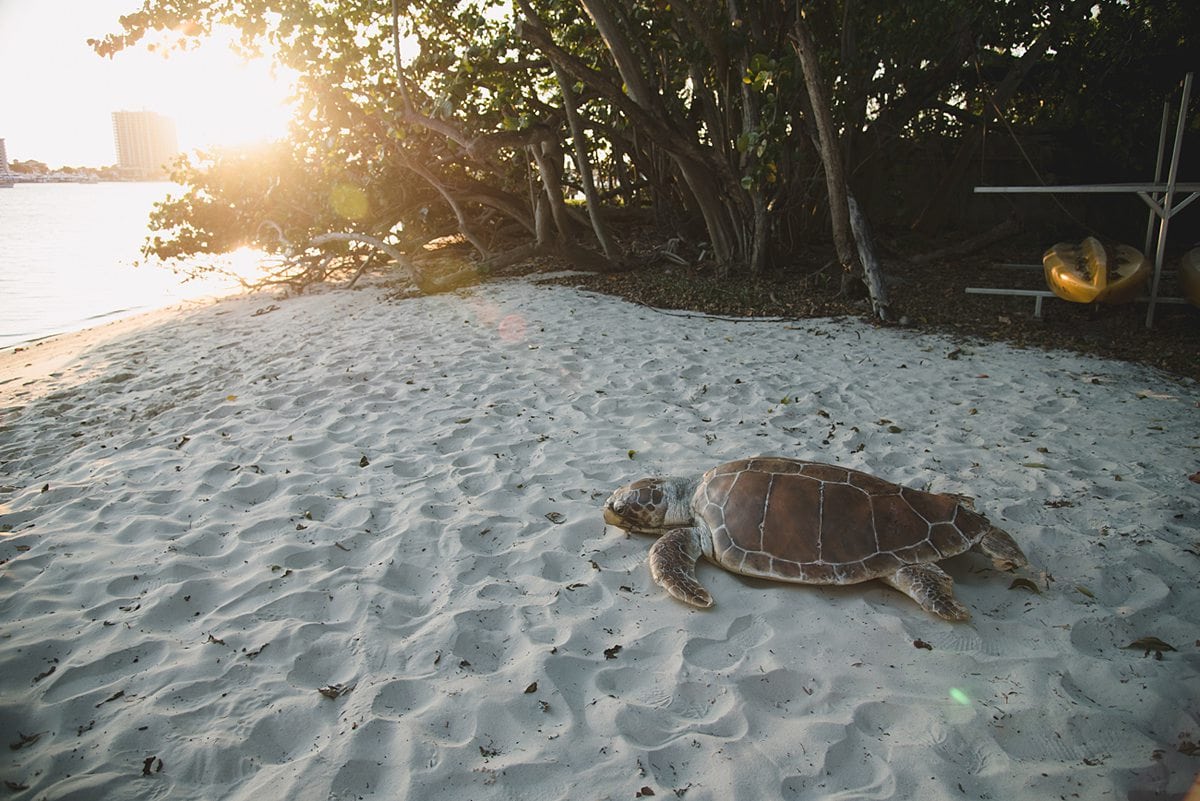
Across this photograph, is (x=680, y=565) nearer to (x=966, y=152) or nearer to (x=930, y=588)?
(x=930, y=588)

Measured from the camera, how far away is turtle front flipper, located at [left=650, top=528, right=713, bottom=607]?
9.56ft

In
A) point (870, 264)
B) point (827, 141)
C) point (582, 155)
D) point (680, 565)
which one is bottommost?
point (680, 565)

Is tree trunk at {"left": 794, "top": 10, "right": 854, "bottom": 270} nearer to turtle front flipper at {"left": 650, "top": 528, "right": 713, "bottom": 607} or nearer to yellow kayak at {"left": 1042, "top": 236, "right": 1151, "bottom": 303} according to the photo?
yellow kayak at {"left": 1042, "top": 236, "right": 1151, "bottom": 303}

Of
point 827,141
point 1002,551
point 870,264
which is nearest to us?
point 1002,551

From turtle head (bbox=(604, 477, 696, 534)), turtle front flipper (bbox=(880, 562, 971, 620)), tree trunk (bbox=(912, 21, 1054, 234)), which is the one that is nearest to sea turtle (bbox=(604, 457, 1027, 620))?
turtle front flipper (bbox=(880, 562, 971, 620))

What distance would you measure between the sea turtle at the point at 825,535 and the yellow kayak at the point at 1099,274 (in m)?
5.03

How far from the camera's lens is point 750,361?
6332mm

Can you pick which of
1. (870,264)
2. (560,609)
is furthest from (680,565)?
(870,264)

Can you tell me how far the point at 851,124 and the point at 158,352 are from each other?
9.61 m

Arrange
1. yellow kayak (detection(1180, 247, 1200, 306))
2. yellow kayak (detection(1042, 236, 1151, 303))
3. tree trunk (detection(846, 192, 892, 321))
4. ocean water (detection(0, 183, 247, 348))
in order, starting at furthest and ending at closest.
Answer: ocean water (detection(0, 183, 247, 348)), tree trunk (detection(846, 192, 892, 321)), yellow kayak (detection(1042, 236, 1151, 303)), yellow kayak (detection(1180, 247, 1200, 306))

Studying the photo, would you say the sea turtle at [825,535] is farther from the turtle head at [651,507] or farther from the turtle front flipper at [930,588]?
the turtle head at [651,507]

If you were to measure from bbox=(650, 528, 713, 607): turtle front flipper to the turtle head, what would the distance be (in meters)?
0.11

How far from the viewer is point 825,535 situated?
2.95 m

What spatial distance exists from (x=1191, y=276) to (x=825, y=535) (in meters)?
6.20
